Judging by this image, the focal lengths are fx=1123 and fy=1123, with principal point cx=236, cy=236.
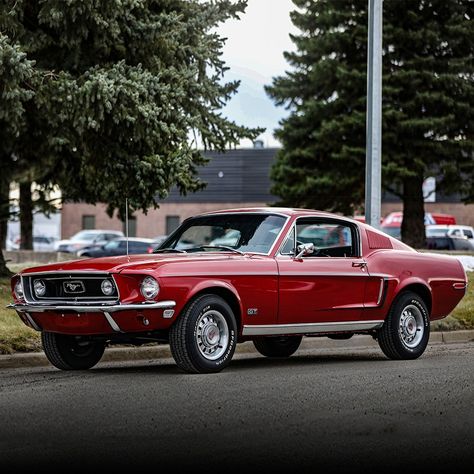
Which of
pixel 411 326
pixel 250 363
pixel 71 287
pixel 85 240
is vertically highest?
pixel 71 287

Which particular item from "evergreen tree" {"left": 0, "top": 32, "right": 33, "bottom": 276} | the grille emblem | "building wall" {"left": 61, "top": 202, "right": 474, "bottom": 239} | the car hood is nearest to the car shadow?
the grille emblem

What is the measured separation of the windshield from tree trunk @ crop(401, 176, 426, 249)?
69.0 feet

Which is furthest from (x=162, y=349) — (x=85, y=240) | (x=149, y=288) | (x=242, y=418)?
(x=85, y=240)

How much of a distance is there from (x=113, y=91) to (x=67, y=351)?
19.2 ft

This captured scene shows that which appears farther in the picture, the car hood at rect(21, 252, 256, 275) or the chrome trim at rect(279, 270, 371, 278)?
the chrome trim at rect(279, 270, 371, 278)

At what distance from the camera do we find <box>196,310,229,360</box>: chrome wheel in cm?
1073

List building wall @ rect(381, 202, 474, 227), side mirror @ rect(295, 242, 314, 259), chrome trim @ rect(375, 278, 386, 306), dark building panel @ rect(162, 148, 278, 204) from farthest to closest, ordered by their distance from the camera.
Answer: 1. dark building panel @ rect(162, 148, 278, 204)
2. building wall @ rect(381, 202, 474, 227)
3. chrome trim @ rect(375, 278, 386, 306)
4. side mirror @ rect(295, 242, 314, 259)

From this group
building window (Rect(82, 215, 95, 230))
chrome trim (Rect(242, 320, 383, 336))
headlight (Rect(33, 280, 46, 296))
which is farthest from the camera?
building window (Rect(82, 215, 95, 230))

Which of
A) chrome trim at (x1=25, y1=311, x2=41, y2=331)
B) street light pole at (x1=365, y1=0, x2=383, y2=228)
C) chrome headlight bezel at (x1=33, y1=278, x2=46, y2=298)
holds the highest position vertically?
street light pole at (x1=365, y1=0, x2=383, y2=228)

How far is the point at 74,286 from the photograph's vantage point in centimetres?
1087

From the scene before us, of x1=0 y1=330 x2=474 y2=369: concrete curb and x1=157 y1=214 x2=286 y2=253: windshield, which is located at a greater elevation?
x1=157 y1=214 x2=286 y2=253: windshield

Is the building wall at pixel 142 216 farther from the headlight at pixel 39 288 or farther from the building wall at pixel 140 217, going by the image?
the headlight at pixel 39 288

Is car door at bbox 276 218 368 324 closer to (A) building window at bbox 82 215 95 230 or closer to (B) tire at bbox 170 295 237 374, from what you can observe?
(B) tire at bbox 170 295 237 374

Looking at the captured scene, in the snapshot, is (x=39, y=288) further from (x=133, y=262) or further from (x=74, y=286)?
(x=133, y=262)
